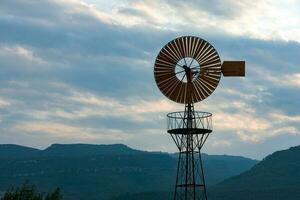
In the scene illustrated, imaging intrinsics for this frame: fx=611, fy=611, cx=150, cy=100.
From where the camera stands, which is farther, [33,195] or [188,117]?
[33,195]

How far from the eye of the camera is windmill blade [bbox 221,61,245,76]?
46000mm

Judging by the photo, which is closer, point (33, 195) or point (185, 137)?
point (185, 137)

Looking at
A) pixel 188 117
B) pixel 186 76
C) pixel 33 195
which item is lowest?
pixel 33 195

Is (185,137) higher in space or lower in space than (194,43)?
lower

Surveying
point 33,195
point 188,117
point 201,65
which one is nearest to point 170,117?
point 188,117

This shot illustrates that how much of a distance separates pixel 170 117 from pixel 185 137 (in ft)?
6.40

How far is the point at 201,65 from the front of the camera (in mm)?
47156

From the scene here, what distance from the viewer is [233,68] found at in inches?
1818

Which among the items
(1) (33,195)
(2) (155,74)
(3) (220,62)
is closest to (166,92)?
(2) (155,74)

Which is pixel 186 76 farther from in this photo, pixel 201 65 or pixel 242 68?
pixel 242 68

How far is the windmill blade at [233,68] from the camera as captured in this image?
46.0 metres

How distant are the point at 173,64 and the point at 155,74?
1.61 m

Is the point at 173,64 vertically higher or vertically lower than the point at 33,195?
higher

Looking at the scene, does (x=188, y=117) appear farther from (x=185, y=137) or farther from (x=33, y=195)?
(x=33, y=195)
